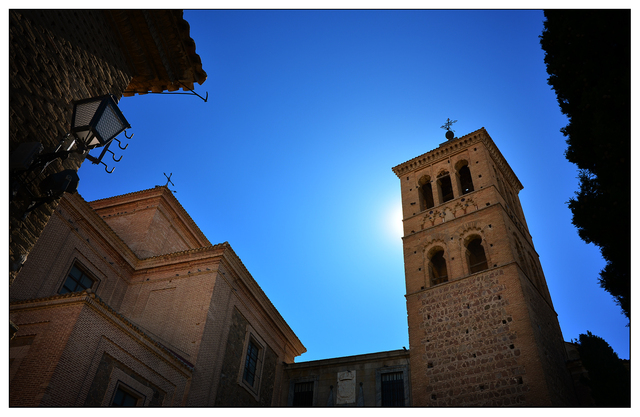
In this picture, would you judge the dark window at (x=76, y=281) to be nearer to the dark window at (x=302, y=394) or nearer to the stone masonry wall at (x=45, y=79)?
the dark window at (x=302, y=394)

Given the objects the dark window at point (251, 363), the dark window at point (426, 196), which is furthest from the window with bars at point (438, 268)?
the dark window at point (251, 363)

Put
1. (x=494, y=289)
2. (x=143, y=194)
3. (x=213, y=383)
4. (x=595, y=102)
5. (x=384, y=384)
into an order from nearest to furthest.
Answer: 1. (x=595, y=102)
2. (x=213, y=383)
3. (x=494, y=289)
4. (x=384, y=384)
5. (x=143, y=194)

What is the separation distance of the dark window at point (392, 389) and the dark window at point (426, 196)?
7.02 meters

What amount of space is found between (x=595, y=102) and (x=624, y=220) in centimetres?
165

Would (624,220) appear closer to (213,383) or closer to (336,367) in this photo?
(213,383)

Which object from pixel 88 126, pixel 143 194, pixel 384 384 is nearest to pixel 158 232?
pixel 143 194

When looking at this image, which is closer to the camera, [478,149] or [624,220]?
[624,220]

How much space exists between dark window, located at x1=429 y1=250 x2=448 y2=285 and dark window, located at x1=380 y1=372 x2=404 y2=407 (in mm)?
3657

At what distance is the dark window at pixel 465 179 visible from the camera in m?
20.1

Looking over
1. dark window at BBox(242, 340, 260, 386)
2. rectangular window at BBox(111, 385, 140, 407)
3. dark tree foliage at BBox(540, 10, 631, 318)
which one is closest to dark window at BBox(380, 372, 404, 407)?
dark window at BBox(242, 340, 260, 386)

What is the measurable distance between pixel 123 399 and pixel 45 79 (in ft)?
26.2

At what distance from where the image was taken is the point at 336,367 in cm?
1730

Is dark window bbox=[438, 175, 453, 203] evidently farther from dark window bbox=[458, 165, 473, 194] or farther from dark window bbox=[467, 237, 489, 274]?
dark window bbox=[467, 237, 489, 274]

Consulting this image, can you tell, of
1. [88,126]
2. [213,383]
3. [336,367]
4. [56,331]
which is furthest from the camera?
[336,367]
